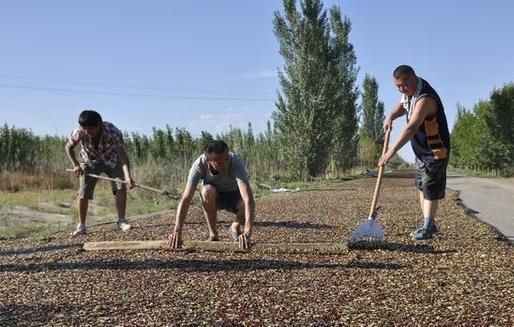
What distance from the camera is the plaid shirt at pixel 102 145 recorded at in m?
8.28

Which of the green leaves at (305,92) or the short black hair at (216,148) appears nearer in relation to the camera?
the short black hair at (216,148)

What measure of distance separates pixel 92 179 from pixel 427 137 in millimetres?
4645

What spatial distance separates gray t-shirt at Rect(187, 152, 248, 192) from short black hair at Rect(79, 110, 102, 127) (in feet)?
7.83

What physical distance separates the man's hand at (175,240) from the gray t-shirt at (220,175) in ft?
1.65

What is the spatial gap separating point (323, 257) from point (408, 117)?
79.0 inches

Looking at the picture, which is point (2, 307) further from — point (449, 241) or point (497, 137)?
point (497, 137)

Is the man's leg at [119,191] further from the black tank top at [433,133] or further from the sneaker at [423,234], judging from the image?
the black tank top at [433,133]

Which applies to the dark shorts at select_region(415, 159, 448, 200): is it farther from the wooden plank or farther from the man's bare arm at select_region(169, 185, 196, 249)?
the man's bare arm at select_region(169, 185, 196, 249)

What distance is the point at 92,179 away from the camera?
8438 mm

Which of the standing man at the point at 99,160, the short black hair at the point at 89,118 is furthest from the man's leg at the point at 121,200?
the short black hair at the point at 89,118

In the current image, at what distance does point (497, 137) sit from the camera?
117ft

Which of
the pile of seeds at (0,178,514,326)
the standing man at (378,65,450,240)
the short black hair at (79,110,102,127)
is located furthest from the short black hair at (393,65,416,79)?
the short black hair at (79,110,102,127)

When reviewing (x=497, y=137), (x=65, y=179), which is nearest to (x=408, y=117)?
(x=65, y=179)

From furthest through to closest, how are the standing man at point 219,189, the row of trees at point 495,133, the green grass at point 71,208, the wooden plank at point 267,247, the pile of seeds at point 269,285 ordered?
the row of trees at point 495,133 → the green grass at point 71,208 → the wooden plank at point 267,247 → the standing man at point 219,189 → the pile of seeds at point 269,285
